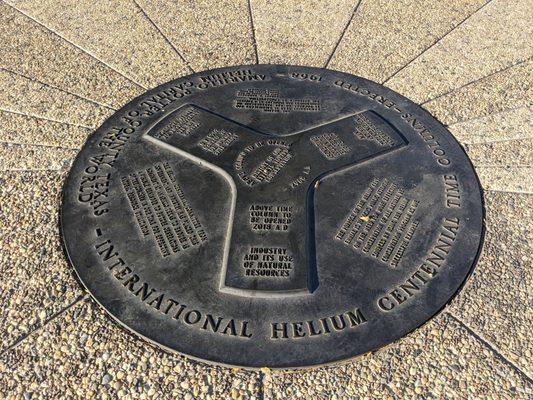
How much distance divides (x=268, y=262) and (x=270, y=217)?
14.6 inches

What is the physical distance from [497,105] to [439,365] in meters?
2.62

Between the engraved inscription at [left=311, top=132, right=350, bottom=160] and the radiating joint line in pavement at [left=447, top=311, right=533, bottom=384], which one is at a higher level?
the engraved inscription at [left=311, top=132, right=350, bottom=160]

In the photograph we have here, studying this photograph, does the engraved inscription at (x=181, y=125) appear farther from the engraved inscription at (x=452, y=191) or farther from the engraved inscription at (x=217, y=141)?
the engraved inscription at (x=452, y=191)

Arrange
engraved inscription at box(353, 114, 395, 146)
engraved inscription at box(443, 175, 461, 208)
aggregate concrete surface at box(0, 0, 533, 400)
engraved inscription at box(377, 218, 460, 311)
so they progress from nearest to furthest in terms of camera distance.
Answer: aggregate concrete surface at box(0, 0, 533, 400) → engraved inscription at box(377, 218, 460, 311) → engraved inscription at box(443, 175, 461, 208) → engraved inscription at box(353, 114, 395, 146)

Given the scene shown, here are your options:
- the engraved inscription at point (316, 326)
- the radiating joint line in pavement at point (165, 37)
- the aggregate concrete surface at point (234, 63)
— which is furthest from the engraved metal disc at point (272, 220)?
the radiating joint line in pavement at point (165, 37)

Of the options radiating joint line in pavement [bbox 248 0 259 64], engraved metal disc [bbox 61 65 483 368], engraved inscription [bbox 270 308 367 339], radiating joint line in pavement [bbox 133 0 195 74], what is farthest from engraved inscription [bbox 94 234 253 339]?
radiating joint line in pavement [bbox 248 0 259 64]

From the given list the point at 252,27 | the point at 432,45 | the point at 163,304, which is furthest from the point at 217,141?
the point at 432,45

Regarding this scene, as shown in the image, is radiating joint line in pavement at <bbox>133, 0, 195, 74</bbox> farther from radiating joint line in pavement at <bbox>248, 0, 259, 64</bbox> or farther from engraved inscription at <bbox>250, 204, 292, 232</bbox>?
engraved inscription at <bbox>250, 204, 292, 232</bbox>

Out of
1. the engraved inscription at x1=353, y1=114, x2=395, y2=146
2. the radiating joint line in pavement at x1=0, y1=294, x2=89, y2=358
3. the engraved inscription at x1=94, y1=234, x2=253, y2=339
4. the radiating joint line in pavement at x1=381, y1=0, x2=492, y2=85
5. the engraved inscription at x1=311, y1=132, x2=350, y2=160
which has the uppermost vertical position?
the radiating joint line in pavement at x1=381, y1=0, x2=492, y2=85

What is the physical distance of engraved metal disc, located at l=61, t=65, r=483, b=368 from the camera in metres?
2.84

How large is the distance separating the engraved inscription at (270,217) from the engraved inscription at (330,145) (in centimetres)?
65

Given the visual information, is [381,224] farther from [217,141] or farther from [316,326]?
[217,141]

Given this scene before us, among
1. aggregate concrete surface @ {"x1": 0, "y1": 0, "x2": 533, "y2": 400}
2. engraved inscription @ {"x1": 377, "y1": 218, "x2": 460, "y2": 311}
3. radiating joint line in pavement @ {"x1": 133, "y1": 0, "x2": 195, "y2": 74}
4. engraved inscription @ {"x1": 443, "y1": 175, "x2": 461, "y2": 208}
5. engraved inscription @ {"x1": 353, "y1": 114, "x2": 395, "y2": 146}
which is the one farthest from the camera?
radiating joint line in pavement @ {"x1": 133, "y1": 0, "x2": 195, "y2": 74}

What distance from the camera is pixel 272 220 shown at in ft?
10.8
